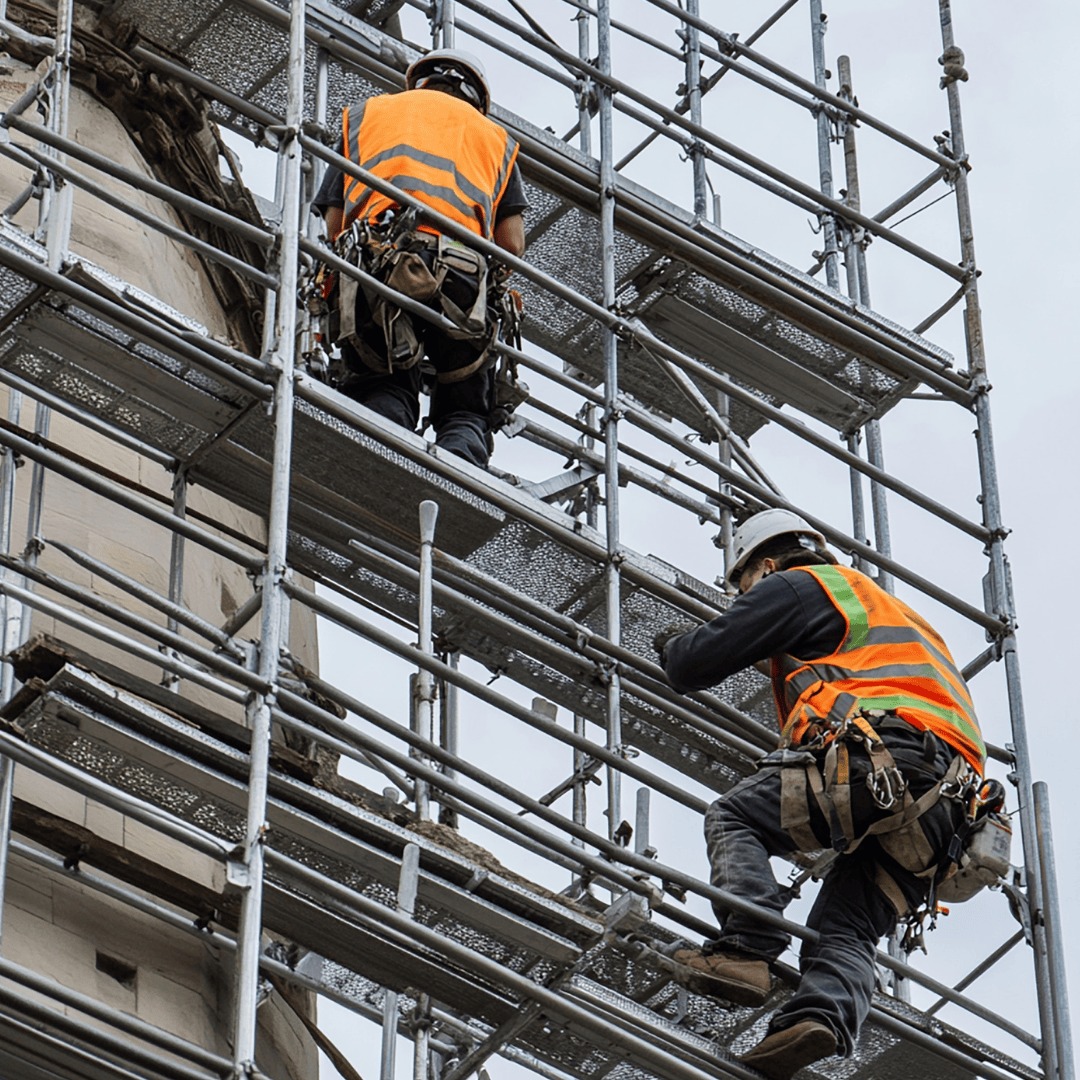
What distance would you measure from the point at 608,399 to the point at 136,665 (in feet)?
9.37

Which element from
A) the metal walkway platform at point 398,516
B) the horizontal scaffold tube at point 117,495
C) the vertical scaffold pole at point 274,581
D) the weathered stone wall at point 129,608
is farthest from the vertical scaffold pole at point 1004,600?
the horizontal scaffold tube at point 117,495

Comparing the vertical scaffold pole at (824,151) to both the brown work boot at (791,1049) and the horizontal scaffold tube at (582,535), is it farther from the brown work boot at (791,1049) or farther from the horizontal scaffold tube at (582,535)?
the brown work boot at (791,1049)

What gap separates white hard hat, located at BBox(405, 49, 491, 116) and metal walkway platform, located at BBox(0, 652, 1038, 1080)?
473 cm

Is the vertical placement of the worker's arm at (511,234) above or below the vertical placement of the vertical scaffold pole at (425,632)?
above

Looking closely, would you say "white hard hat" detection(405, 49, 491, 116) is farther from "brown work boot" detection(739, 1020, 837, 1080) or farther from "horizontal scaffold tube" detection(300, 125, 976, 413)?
"brown work boot" detection(739, 1020, 837, 1080)

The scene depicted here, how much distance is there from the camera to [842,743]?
12766mm

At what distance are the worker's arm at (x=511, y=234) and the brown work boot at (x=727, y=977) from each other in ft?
15.0

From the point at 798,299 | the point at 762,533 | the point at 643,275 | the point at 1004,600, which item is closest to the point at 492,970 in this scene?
the point at 762,533

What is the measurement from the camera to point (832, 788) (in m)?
12.7

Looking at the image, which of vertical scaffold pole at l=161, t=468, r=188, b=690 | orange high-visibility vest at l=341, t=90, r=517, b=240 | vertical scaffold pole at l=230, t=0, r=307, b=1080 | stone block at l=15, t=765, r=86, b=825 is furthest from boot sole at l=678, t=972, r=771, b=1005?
orange high-visibility vest at l=341, t=90, r=517, b=240

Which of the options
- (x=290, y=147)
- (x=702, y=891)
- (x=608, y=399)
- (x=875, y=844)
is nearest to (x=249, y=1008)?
(x=702, y=891)

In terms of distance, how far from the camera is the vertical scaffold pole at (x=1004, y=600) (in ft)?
49.2

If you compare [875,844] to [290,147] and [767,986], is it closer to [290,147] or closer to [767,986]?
[767,986]

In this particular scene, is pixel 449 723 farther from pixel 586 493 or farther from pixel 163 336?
pixel 163 336
